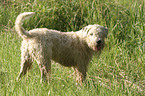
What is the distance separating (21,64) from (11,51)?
0.75 meters

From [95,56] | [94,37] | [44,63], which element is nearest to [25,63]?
[44,63]

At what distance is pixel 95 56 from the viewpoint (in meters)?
4.82

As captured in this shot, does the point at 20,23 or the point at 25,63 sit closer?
the point at 20,23

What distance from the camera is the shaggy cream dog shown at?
3994 mm

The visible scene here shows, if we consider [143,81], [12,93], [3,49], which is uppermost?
[3,49]

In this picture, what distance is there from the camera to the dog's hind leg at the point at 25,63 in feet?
13.5

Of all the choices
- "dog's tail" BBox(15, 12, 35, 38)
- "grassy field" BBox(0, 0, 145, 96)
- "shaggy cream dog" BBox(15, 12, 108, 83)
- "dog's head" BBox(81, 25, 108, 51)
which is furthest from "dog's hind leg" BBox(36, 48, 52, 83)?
"dog's head" BBox(81, 25, 108, 51)

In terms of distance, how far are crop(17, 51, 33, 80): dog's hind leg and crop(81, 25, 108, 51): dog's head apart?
111 centimetres

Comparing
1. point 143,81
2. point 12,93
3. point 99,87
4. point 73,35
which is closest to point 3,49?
point 73,35

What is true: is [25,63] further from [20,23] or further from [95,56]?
[95,56]

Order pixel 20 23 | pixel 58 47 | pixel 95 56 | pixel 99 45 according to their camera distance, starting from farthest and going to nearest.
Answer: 1. pixel 95 56
2. pixel 99 45
3. pixel 58 47
4. pixel 20 23

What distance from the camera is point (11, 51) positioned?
4859 mm

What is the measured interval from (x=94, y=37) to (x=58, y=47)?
670 mm

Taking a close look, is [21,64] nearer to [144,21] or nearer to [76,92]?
[76,92]
